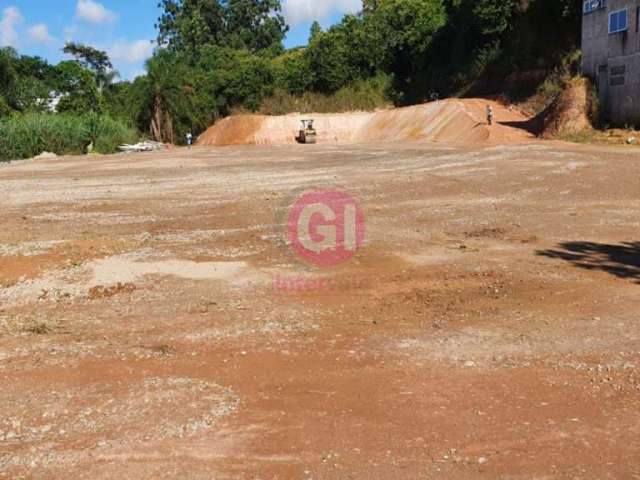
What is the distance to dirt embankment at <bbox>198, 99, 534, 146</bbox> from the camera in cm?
3500

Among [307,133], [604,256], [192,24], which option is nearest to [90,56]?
[192,24]

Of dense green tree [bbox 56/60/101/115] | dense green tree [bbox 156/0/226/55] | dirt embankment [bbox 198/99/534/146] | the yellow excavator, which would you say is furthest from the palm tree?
dense green tree [bbox 156/0/226/55]

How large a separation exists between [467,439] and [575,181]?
13.7 m

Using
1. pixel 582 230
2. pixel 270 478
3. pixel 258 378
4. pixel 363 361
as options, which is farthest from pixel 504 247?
pixel 270 478

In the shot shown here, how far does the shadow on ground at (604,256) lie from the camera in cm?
836

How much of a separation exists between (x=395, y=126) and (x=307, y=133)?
6.18 m

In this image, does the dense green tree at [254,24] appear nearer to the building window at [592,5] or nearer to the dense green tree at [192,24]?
the dense green tree at [192,24]

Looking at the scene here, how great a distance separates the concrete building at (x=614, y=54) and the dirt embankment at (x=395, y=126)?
397 centimetres

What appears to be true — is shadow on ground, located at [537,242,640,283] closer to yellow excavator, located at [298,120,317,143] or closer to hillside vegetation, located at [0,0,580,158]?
yellow excavator, located at [298,120,317,143]

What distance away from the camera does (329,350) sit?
5969mm

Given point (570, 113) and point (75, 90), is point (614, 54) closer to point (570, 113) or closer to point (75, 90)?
point (570, 113)

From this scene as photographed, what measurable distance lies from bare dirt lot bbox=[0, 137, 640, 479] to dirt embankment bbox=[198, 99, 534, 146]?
22346 mm

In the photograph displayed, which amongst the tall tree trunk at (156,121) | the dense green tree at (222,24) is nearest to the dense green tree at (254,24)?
the dense green tree at (222,24)

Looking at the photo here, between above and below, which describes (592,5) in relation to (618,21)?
above
